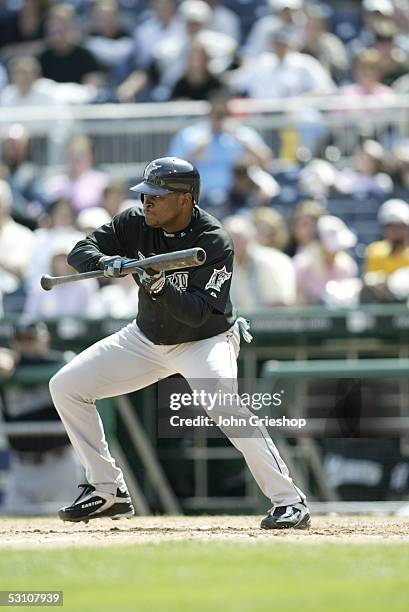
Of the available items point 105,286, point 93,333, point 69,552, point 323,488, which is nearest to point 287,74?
point 105,286

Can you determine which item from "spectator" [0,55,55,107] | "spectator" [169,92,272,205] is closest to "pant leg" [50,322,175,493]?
"spectator" [169,92,272,205]

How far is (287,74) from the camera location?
14023mm

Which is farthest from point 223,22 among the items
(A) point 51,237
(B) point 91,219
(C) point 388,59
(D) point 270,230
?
(D) point 270,230

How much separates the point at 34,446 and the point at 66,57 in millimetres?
6419

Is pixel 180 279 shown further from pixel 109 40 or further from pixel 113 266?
pixel 109 40

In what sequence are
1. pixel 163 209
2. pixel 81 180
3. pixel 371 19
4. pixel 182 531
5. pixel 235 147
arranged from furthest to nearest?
1. pixel 371 19
2. pixel 81 180
3. pixel 235 147
4. pixel 182 531
5. pixel 163 209

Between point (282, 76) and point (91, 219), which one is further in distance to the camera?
point (282, 76)

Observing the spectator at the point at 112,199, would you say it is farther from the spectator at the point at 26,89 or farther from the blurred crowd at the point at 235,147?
the spectator at the point at 26,89

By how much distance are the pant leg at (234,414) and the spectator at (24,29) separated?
961 centimetres

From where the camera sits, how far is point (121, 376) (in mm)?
7480

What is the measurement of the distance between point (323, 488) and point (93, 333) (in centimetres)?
219

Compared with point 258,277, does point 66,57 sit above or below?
above

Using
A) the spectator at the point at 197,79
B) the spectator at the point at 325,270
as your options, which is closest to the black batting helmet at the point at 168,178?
the spectator at the point at 325,270

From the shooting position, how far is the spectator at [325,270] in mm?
11305
